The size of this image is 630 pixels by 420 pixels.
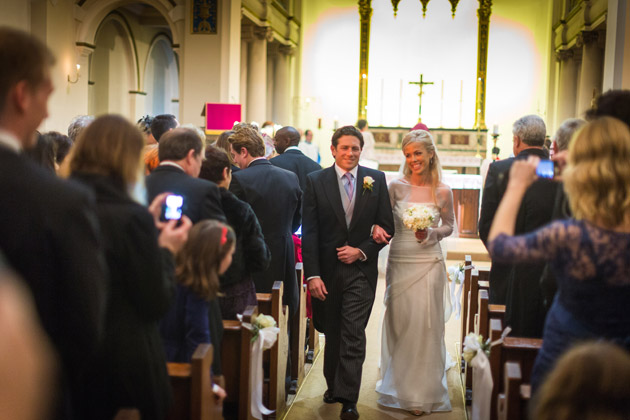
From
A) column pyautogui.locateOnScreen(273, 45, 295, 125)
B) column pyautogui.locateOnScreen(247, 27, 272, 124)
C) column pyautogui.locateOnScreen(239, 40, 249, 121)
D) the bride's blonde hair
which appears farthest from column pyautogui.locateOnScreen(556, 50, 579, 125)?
the bride's blonde hair

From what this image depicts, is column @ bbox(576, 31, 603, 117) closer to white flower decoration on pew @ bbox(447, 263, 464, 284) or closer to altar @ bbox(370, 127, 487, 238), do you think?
altar @ bbox(370, 127, 487, 238)

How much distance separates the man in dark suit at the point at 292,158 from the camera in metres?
6.57

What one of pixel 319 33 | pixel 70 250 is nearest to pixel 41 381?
pixel 70 250

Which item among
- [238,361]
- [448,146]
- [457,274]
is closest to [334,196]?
[238,361]

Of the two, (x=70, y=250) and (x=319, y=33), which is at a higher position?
(x=319, y=33)

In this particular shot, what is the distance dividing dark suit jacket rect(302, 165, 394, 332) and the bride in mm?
243

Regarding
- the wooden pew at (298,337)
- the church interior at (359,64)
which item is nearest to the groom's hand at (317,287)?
the wooden pew at (298,337)

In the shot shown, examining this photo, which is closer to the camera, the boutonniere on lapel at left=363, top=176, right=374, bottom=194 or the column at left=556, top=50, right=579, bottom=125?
the boutonniere on lapel at left=363, top=176, right=374, bottom=194

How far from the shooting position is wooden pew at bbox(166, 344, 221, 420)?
9.38 feet

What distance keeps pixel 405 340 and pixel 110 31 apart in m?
13.5

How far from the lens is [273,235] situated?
5.14 metres

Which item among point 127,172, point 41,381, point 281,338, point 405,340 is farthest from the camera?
point 405,340

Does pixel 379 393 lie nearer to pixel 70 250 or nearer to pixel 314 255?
pixel 314 255

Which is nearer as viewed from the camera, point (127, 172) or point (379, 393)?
point (127, 172)
